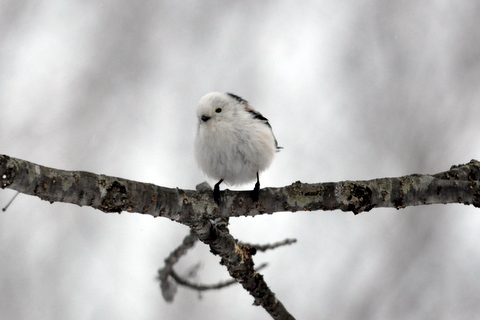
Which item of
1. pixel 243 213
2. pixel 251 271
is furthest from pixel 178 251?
pixel 243 213

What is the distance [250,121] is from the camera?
3.75m

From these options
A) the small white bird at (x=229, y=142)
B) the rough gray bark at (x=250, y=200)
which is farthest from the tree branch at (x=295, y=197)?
the small white bird at (x=229, y=142)

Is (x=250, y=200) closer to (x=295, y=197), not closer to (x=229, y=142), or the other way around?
(x=295, y=197)

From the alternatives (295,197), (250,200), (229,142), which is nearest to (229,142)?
(229,142)

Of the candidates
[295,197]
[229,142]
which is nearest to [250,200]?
[295,197]

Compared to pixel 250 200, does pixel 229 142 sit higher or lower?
higher

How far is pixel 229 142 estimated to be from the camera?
357cm

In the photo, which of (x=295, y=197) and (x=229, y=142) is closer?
(x=295, y=197)

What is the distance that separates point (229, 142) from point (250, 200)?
826mm

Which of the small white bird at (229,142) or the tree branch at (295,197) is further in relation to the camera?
the small white bird at (229,142)

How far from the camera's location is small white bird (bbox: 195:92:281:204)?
11.8 feet

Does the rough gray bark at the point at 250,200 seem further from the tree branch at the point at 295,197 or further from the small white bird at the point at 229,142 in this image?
the small white bird at the point at 229,142

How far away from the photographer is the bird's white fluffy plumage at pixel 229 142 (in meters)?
3.58

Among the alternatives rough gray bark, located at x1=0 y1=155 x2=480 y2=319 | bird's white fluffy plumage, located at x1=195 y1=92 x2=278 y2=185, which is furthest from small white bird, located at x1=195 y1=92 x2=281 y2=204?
rough gray bark, located at x1=0 y1=155 x2=480 y2=319
